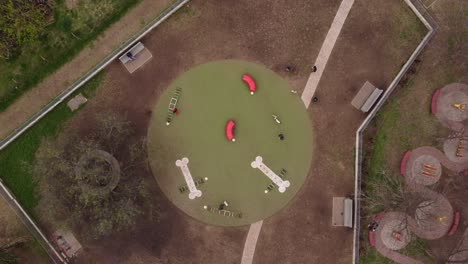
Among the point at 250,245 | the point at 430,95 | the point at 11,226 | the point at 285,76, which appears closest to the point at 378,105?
the point at 430,95

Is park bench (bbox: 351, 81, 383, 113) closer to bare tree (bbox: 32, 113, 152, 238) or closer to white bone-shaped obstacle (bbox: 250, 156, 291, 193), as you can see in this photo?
white bone-shaped obstacle (bbox: 250, 156, 291, 193)

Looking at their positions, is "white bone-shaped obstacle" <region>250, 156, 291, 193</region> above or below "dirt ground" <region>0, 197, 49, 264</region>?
below

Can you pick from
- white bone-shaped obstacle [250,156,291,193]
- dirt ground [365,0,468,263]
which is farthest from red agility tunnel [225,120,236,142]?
dirt ground [365,0,468,263]

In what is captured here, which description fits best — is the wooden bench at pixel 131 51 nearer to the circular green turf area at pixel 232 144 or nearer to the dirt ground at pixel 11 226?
the circular green turf area at pixel 232 144

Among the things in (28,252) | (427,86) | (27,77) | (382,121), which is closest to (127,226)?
(28,252)

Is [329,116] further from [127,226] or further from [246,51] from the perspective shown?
[127,226]

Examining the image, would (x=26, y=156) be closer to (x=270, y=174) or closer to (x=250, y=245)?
(x=250, y=245)

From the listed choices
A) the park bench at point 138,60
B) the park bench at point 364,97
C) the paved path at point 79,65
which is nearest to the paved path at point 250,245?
the park bench at point 364,97
